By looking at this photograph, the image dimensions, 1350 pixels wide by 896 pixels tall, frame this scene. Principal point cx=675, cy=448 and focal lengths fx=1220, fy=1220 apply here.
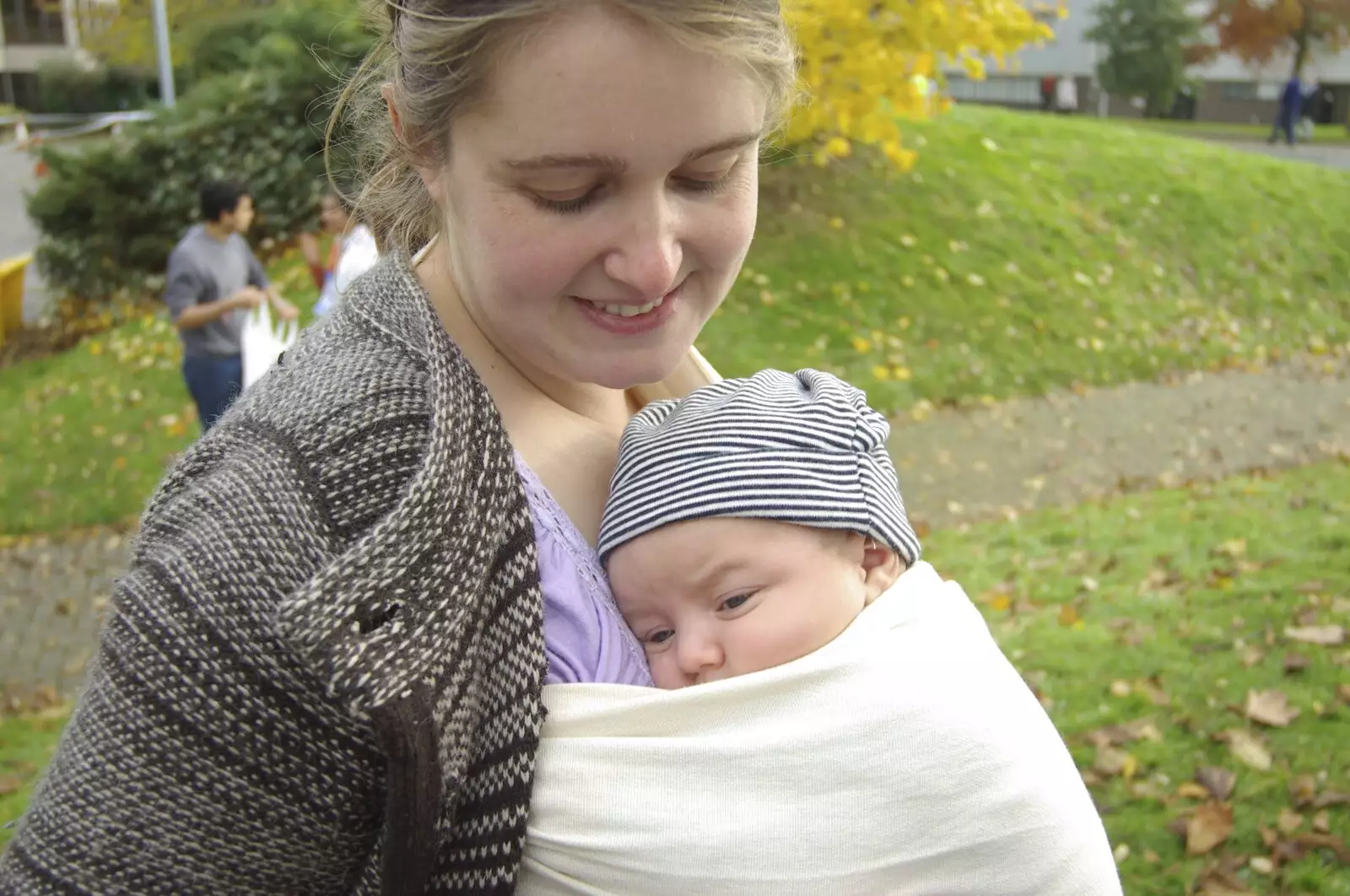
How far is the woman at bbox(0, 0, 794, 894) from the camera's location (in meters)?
1.19

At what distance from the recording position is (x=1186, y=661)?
499 centimetres

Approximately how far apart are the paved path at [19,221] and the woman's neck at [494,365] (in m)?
11.6

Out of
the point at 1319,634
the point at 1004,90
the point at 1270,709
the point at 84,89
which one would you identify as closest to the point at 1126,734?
the point at 1270,709

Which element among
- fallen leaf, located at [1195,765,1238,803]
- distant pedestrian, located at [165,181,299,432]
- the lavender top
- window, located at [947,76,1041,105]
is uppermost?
the lavender top

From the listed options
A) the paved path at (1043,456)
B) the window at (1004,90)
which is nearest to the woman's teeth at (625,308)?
the paved path at (1043,456)

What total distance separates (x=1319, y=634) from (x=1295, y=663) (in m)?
0.30

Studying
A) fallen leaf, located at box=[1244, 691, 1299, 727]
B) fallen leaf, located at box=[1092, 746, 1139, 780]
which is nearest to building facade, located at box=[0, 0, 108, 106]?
fallen leaf, located at box=[1092, 746, 1139, 780]

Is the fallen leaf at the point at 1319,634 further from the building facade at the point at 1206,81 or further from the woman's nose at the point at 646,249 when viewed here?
the building facade at the point at 1206,81

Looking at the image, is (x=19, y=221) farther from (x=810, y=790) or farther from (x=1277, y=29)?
(x=1277, y=29)

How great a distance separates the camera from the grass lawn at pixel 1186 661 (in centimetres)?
392

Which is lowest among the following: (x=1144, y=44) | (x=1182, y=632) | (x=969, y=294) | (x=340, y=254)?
(x=1144, y=44)

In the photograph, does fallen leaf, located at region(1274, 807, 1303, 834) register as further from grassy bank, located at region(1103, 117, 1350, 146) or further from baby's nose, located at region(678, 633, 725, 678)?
grassy bank, located at region(1103, 117, 1350, 146)

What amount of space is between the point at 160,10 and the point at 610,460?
1349 centimetres

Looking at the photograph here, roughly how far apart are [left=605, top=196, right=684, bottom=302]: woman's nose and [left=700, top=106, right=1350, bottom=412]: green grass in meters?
7.33
